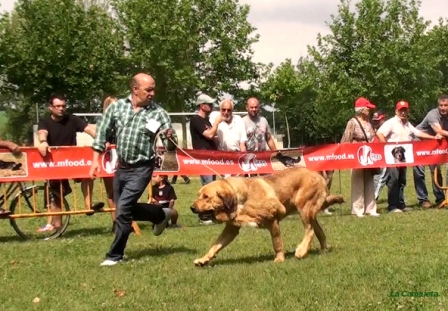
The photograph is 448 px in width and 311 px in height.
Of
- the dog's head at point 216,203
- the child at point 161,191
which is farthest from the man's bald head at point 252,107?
the dog's head at point 216,203

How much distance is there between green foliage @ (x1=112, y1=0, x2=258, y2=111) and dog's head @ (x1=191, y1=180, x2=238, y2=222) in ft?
121

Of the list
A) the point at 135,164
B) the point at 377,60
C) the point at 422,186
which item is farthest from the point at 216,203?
the point at 377,60

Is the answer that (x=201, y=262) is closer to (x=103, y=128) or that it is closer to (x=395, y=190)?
(x=103, y=128)

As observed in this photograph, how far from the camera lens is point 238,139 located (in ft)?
35.6

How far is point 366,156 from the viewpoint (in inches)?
435

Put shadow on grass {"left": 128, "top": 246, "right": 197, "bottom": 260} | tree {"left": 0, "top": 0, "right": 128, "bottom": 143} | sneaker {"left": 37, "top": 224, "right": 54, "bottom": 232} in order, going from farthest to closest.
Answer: tree {"left": 0, "top": 0, "right": 128, "bottom": 143}
sneaker {"left": 37, "top": 224, "right": 54, "bottom": 232}
shadow on grass {"left": 128, "top": 246, "right": 197, "bottom": 260}

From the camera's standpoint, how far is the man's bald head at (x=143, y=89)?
6855 millimetres

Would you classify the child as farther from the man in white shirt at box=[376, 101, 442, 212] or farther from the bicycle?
the man in white shirt at box=[376, 101, 442, 212]

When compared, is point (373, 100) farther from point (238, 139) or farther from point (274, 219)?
point (274, 219)

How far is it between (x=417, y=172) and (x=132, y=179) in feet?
23.7

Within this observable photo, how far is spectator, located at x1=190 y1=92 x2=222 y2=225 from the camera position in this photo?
10.7 m

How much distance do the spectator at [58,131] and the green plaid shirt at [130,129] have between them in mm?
2253

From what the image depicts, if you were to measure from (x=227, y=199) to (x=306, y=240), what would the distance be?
3.93 feet

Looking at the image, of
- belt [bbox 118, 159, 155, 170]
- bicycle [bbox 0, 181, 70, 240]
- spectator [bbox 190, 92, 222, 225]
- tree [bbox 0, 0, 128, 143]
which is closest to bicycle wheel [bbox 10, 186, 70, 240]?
bicycle [bbox 0, 181, 70, 240]
